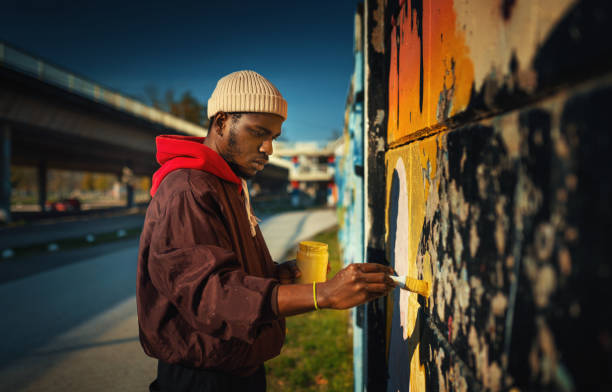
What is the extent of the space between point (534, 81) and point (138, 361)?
472cm

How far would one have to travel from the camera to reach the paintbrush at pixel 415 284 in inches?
51.8

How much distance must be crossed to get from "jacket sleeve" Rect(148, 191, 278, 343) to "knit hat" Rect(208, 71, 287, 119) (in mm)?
596

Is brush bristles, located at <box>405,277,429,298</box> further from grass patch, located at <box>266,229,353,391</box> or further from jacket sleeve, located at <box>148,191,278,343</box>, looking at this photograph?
grass patch, located at <box>266,229,353,391</box>

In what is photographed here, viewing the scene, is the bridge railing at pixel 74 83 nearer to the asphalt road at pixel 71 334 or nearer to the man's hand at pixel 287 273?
the asphalt road at pixel 71 334

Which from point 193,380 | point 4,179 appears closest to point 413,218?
point 193,380

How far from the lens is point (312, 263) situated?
6.01 feet

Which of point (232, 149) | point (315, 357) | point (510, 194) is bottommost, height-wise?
point (315, 357)

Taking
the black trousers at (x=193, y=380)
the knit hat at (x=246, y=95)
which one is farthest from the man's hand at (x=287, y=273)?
the knit hat at (x=246, y=95)

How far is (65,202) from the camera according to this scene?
2984 cm

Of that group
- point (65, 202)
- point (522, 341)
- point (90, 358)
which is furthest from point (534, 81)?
point (65, 202)

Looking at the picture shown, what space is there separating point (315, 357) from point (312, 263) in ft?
9.95

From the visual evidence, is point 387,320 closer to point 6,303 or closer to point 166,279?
point 166,279

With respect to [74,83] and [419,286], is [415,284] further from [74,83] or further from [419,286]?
[74,83]

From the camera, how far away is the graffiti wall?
19.7 inches
